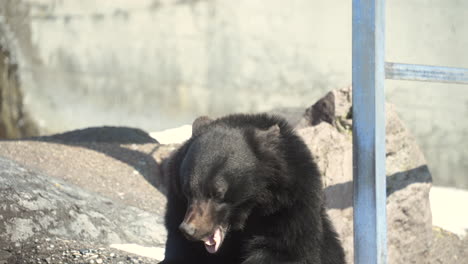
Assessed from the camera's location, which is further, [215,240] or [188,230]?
[215,240]

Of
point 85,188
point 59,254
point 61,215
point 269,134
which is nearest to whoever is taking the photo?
point 269,134

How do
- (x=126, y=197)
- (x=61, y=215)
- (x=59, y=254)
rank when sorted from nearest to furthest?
(x=59, y=254), (x=61, y=215), (x=126, y=197)

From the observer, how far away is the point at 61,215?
5262 millimetres

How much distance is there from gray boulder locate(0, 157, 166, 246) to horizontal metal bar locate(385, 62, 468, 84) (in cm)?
257

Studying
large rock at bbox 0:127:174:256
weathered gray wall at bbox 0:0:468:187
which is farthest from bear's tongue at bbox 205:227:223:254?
weathered gray wall at bbox 0:0:468:187

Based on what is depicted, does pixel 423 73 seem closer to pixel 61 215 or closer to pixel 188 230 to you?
pixel 188 230

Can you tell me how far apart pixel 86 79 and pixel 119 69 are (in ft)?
1.65

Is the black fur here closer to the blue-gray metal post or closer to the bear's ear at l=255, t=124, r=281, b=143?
the bear's ear at l=255, t=124, r=281, b=143

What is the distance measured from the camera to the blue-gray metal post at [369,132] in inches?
141

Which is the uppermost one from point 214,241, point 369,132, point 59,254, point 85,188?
point 369,132

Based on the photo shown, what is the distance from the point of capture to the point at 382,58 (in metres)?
3.63

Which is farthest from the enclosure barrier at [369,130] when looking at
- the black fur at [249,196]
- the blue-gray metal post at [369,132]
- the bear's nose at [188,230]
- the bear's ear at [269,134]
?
the bear's nose at [188,230]

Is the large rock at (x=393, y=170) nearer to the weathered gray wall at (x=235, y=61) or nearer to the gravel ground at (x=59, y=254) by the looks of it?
the gravel ground at (x=59, y=254)

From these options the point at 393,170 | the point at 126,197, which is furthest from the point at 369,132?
the point at 126,197
